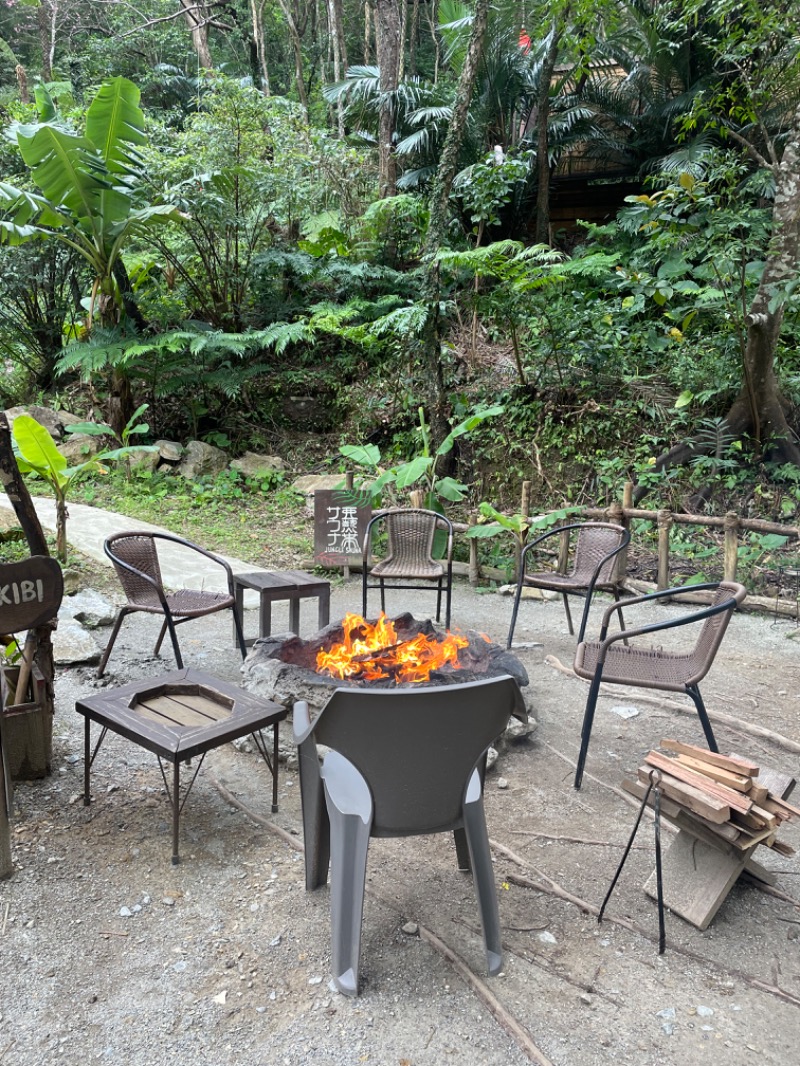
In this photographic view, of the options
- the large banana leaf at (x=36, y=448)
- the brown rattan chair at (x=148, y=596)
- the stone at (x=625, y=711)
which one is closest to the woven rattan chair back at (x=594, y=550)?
the stone at (x=625, y=711)

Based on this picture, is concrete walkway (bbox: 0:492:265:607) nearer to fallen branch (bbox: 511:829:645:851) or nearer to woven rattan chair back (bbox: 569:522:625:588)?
woven rattan chair back (bbox: 569:522:625:588)

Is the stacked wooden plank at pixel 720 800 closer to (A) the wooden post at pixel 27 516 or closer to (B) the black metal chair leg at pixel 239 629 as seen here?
(A) the wooden post at pixel 27 516

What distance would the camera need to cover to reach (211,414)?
10203mm

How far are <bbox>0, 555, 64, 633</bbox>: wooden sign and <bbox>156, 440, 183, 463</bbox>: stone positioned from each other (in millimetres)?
6805

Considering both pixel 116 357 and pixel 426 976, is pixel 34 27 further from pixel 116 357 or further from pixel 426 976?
Answer: pixel 426 976

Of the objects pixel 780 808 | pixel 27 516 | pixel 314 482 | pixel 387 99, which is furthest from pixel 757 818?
pixel 387 99

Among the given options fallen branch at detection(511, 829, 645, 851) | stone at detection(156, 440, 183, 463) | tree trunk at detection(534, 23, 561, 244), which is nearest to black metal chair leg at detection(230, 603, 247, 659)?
fallen branch at detection(511, 829, 645, 851)

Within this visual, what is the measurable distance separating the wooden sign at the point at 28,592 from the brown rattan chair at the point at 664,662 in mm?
2123

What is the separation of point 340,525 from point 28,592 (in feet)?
12.9

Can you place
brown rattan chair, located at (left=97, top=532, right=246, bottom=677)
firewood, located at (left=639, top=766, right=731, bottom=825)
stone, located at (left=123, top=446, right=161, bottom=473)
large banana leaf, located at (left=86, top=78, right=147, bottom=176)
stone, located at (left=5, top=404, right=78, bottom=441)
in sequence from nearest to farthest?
firewood, located at (left=639, top=766, right=731, bottom=825) → brown rattan chair, located at (left=97, top=532, right=246, bottom=677) → large banana leaf, located at (left=86, top=78, right=147, bottom=176) → stone, located at (left=123, top=446, right=161, bottom=473) → stone, located at (left=5, top=404, right=78, bottom=441)

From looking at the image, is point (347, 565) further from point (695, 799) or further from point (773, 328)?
point (695, 799)

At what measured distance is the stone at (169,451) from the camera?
30.5 ft

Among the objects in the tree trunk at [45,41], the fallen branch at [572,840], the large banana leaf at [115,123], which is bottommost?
the fallen branch at [572,840]

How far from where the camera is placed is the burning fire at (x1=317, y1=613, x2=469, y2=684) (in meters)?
3.13
